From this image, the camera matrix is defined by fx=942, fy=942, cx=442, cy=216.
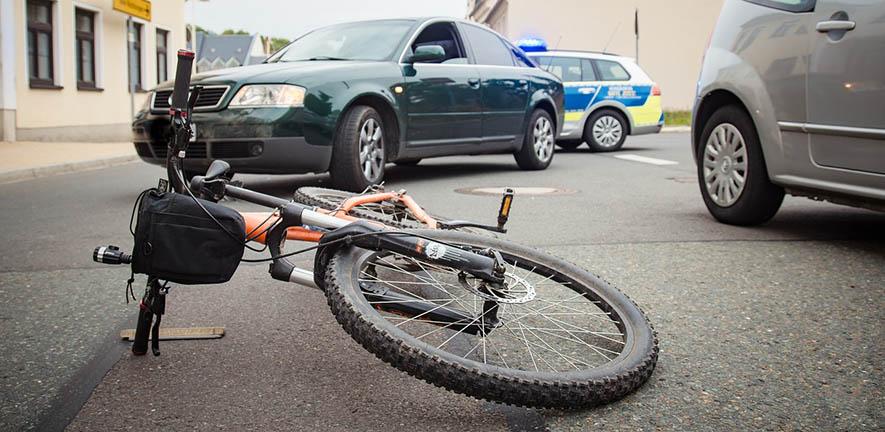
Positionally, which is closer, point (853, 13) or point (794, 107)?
point (853, 13)

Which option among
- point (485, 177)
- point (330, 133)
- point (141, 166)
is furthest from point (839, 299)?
point (141, 166)

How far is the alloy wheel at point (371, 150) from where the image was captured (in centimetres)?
820

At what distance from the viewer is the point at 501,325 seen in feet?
10.1

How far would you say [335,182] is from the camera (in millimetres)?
8055

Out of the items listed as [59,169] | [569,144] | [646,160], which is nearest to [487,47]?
[646,160]

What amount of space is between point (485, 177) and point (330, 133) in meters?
2.98

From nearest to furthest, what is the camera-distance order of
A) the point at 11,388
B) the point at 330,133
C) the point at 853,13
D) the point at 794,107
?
the point at 11,388 → the point at 853,13 → the point at 794,107 → the point at 330,133

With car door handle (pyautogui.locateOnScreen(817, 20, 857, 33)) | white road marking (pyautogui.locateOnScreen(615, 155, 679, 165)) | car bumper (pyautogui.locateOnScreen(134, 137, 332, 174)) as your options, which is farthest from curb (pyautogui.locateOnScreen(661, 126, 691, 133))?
car door handle (pyautogui.locateOnScreen(817, 20, 857, 33))

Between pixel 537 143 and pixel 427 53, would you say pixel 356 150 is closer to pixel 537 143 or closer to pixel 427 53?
pixel 427 53

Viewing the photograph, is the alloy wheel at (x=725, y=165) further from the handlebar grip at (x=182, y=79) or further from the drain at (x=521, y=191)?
the handlebar grip at (x=182, y=79)

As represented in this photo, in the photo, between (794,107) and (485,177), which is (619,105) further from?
(794,107)

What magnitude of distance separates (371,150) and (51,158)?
699cm

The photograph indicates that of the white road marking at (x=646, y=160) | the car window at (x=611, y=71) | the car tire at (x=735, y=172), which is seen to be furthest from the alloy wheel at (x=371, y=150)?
the car window at (x=611, y=71)

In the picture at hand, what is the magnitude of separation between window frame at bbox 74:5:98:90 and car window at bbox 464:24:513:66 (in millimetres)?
13221
